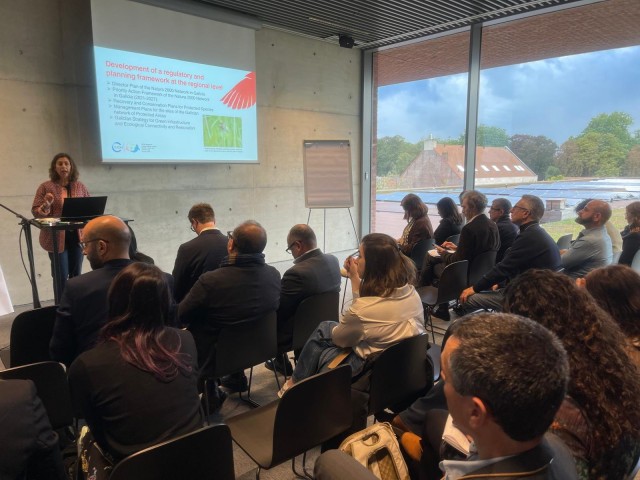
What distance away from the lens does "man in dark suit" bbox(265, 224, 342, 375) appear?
8.73 ft

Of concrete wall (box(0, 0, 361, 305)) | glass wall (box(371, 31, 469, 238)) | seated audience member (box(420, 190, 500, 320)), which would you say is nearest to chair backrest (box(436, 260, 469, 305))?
seated audience member (box(420, 190, 500, 320))

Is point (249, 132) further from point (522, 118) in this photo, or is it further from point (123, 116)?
point (522, 118)

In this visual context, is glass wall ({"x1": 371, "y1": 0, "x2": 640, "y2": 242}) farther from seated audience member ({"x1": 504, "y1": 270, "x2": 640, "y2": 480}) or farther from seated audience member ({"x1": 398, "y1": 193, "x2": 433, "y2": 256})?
seated audience member ({"x1": 504, "y1": 270, "x2": 640, "y2": 480})

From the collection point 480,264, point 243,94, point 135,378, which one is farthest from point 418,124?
point 135,378

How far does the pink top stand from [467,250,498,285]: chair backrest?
3.72 metres

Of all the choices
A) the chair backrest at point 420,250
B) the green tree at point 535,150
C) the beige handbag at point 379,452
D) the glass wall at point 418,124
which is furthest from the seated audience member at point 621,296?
the glass wall at point 418,124

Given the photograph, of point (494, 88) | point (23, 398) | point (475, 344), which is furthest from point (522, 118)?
point (23, 398)

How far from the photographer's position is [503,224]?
4211mm

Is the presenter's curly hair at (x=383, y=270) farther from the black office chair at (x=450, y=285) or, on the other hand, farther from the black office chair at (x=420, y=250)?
the black office chair at (x=420, y=250)

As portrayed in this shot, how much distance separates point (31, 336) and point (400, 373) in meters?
1.86

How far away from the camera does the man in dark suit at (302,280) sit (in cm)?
266

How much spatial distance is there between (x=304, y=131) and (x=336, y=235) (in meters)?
1.85

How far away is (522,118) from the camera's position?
5.76 metres

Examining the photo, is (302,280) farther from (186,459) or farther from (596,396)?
(596,396)
